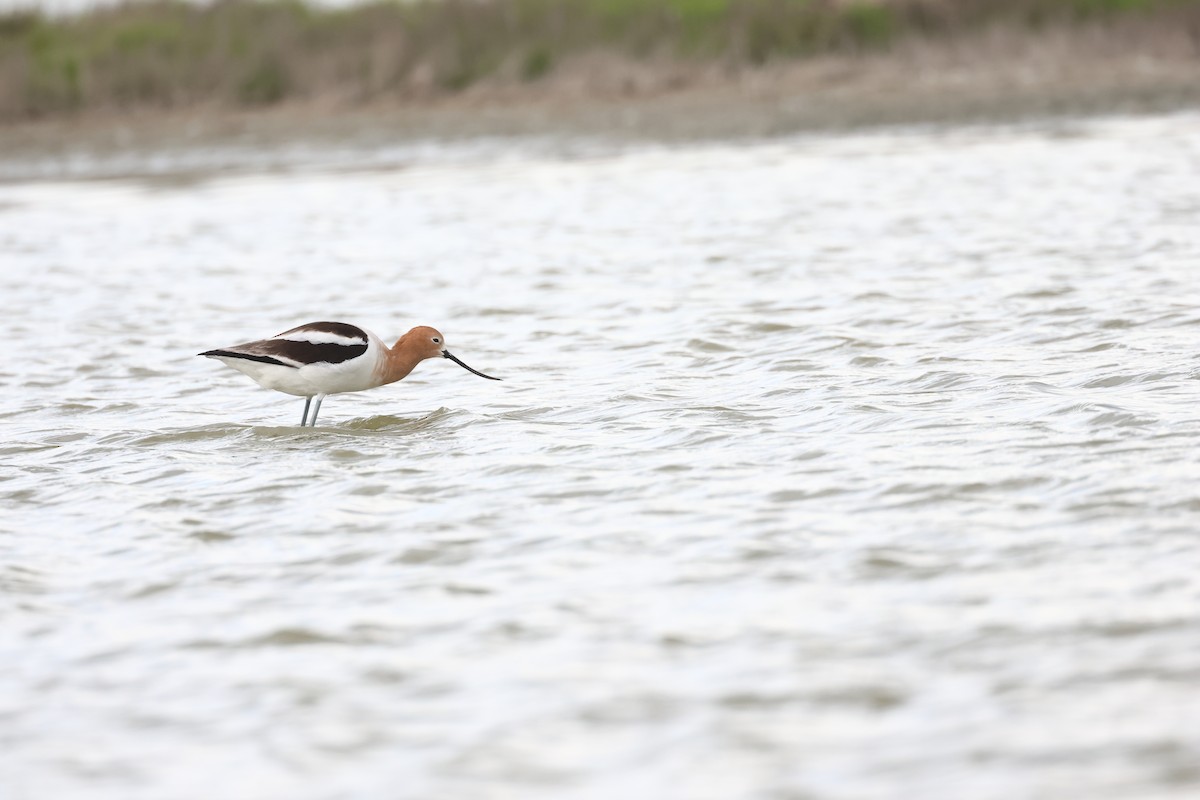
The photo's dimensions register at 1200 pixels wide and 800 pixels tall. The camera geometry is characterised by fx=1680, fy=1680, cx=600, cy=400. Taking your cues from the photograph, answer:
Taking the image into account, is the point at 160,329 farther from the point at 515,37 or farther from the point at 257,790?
the point at 515,37

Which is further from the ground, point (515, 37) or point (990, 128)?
point (515, 37)

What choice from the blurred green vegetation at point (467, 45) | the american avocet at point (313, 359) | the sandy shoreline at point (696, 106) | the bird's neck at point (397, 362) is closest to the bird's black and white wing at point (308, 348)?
the american avocet at point (313, 359)

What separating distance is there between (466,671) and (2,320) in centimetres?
885

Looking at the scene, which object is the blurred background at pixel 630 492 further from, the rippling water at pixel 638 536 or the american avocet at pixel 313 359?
the american avocet at pixel 313 359

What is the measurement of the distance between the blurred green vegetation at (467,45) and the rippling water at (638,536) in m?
13.1

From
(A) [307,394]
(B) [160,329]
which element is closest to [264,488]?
(A) [307,394]

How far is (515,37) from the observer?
26.7 m

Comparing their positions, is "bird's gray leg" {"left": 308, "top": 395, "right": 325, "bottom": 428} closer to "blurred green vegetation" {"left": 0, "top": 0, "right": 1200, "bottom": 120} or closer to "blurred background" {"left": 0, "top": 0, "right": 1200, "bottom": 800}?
"blurred background" {"left": 0, "top": 0, "right": 1200, "bottom": 800}

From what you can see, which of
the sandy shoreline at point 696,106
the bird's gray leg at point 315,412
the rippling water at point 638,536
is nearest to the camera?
the rippling water at point 638,536

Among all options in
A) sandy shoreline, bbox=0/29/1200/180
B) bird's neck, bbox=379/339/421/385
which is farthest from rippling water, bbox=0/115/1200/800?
sandy shoreline, bbox=0/29/1200/180

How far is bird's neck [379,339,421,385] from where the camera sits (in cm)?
850

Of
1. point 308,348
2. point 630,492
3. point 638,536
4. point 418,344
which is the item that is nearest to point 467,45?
point 418,344

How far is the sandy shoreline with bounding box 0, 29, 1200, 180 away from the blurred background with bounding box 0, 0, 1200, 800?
3583mm

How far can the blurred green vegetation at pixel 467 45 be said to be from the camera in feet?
84.7
